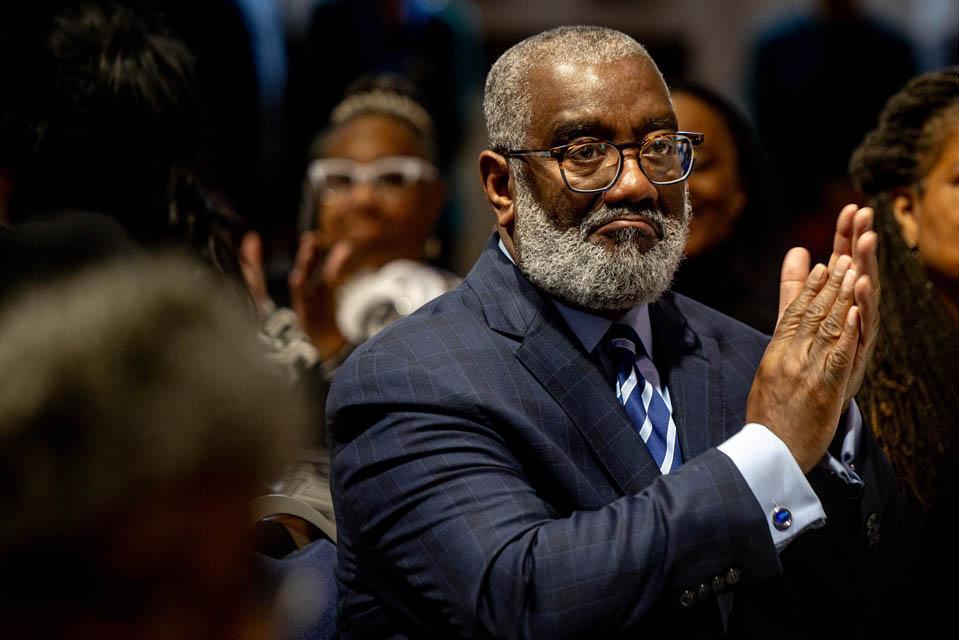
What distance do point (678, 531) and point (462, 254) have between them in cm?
386

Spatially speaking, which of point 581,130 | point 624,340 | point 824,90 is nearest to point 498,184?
point 581,130

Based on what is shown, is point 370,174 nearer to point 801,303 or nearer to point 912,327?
point 912,327

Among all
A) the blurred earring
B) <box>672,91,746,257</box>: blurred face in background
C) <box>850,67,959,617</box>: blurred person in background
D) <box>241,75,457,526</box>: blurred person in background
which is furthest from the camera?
the blurred earring

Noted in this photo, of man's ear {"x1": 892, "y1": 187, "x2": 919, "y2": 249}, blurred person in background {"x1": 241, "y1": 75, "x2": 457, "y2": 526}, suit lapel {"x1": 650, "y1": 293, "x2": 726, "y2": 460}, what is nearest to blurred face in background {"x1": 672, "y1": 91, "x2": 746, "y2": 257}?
man's ear {"x1": 892, "y1": 187, "x2": 919, "y2": 249}

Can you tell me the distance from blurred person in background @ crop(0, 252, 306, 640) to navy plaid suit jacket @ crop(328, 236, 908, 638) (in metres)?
0.75

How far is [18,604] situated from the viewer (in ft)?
3.59

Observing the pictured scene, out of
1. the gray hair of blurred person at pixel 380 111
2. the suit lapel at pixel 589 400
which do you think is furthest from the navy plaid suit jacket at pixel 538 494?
the gray hair of blurred person at pixel 380 111

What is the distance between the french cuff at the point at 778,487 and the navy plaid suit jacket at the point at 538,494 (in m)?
0.02

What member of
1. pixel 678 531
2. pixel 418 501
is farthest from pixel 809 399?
pixel 418 501

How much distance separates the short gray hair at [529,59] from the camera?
226 centimetres

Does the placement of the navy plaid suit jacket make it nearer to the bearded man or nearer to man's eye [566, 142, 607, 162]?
the bearded man

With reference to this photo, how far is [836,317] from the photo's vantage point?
6.79 feet

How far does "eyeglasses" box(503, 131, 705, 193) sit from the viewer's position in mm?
2227

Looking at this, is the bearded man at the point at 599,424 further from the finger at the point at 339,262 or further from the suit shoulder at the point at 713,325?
the finger at the point at 339,262
